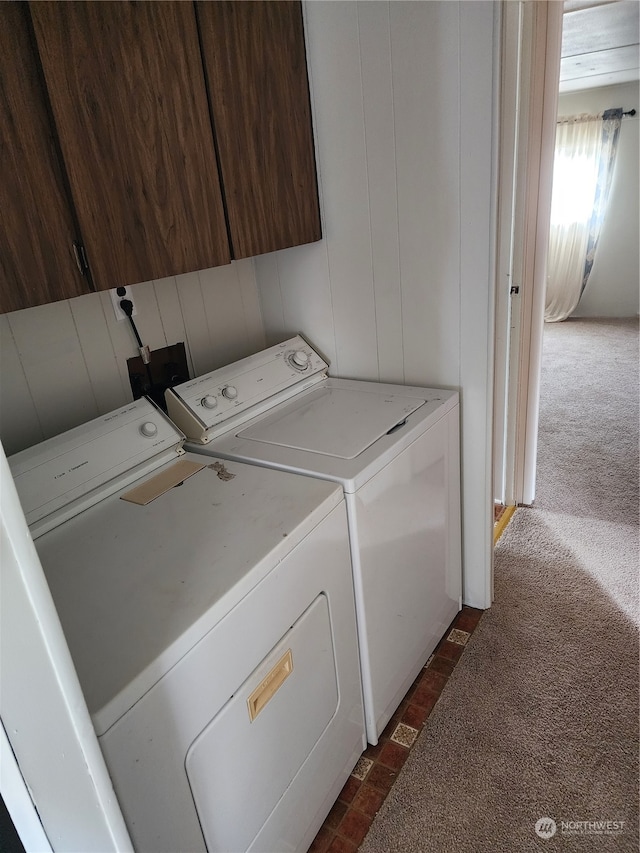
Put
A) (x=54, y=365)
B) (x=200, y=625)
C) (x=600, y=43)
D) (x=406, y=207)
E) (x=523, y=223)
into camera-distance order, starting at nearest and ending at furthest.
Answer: (x=200, y=625)
(x=54, y=365)
(x=406, y=207)
(x=523, y=223)
(x=600, y=43)

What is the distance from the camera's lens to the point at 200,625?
0.95 meters

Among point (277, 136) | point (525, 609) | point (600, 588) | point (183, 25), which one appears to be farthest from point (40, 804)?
point (600, 588)

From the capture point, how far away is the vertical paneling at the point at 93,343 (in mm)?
1441

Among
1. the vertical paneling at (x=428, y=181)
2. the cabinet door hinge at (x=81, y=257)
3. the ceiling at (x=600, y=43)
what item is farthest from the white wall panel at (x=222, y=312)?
the ceiling at (x=600, y=43)

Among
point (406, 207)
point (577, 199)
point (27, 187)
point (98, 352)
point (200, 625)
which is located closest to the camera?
point (200, 625)

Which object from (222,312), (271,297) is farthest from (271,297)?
(222,312)

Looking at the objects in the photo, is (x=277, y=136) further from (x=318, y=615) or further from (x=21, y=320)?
(x=318, y=615)

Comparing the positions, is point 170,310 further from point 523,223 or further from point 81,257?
point 523,223

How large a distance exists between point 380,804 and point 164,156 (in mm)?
1672

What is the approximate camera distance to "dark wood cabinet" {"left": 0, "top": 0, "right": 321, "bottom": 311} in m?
1.07

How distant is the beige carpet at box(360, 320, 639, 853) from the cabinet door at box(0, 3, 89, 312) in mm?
1471

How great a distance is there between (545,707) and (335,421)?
1.04 m

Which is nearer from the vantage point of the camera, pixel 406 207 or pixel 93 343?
pixel 93 343

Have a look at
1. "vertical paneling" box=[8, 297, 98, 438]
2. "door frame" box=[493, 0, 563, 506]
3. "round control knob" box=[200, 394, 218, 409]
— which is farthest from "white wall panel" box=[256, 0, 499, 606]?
"vertical paneling" box=[8, 297, 98, 438]
